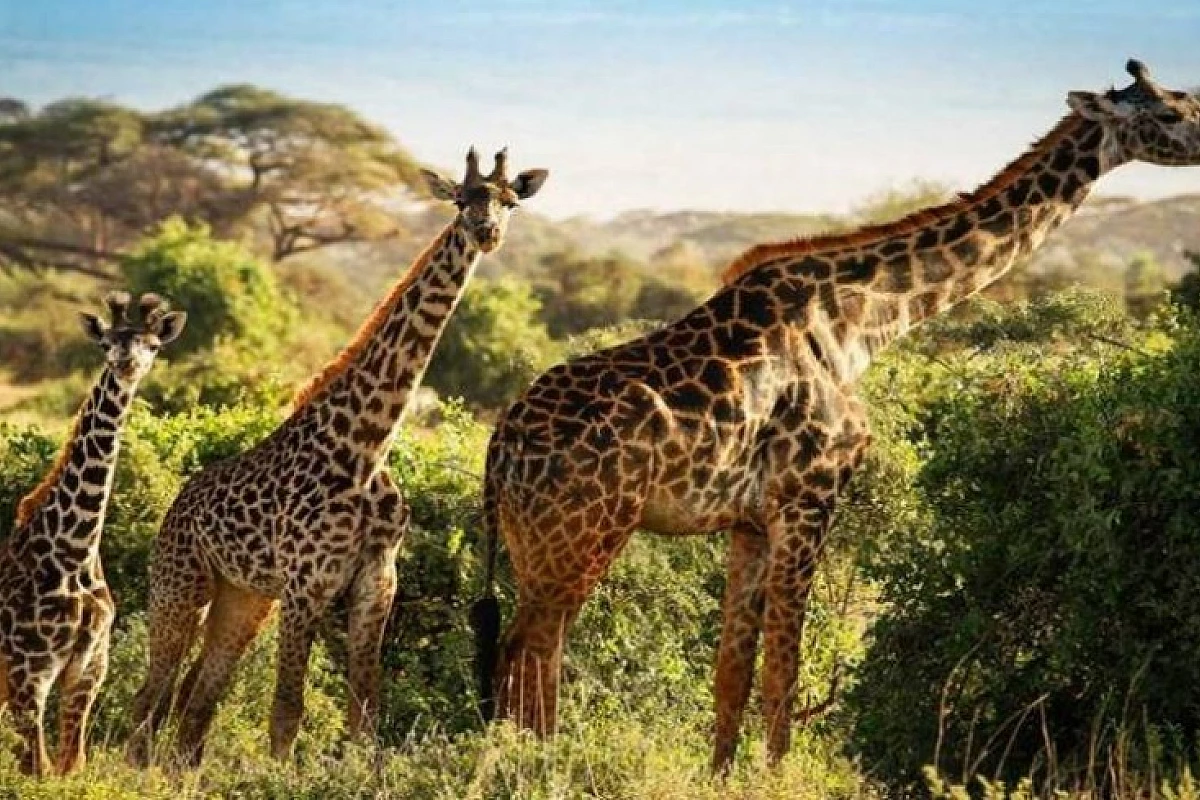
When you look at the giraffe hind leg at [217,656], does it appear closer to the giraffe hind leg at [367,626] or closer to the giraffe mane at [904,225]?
the giraffe hind leg at [367,626]

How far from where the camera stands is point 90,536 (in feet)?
28.5

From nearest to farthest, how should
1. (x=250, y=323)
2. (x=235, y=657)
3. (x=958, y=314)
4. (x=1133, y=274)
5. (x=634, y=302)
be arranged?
(x=235, y=657), (x=958, y=314), (x=250, y=323), (x=634, y=302), (x=1133, y=274)

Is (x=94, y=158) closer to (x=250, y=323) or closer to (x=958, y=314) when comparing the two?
(x=250, y=323)

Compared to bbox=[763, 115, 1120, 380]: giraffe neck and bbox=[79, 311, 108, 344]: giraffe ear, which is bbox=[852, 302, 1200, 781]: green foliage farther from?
bbox=[79, 311, 108, 344]: giraffe ear

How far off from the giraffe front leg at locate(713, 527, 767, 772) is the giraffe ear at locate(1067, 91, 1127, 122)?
1.95 m

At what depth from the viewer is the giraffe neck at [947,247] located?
890cm

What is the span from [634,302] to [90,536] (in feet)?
98.0

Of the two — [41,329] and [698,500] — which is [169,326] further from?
[41,329]

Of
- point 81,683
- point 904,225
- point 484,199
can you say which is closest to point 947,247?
point 904,225

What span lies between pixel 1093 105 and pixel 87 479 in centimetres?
383

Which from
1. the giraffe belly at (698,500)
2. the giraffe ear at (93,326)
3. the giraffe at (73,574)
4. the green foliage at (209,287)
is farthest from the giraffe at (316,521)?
the green foliage at (209,287)

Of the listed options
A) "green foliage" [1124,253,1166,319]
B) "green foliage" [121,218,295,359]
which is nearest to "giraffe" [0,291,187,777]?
"green foliage" [1124,253,1166,319]

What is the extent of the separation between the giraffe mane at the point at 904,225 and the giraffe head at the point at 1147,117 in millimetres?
164

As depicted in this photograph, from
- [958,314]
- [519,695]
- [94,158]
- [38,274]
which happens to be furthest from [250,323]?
[519,695]
